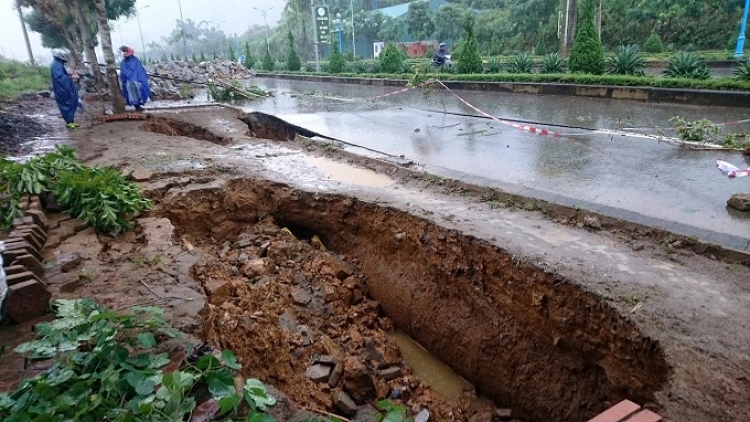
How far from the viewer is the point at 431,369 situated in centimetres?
491

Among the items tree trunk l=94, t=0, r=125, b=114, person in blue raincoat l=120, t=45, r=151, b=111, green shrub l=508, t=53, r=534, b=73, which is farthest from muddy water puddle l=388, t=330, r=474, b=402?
green shrub l=508, t=53, r=534, b=73

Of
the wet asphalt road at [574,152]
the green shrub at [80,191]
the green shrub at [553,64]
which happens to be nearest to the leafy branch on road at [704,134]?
the wet asphalt road at [574,152]

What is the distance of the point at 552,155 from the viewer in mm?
7320

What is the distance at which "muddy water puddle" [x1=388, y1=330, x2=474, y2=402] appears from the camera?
4.64 metres

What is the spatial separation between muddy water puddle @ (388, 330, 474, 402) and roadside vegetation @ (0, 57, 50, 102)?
18.2 m

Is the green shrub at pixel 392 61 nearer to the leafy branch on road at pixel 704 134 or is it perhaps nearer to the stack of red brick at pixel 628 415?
the leafy branch on road at pixel 704 134

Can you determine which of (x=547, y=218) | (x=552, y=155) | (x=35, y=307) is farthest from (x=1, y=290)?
(x=552, y=155)

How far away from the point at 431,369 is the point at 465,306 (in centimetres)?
87

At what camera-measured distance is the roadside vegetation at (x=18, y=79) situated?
1905 centimetres

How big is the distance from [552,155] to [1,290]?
6.99m

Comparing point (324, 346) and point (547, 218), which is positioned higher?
point (547, 218)

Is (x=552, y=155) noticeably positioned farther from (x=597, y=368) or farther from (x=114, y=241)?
(x=114, y=241)

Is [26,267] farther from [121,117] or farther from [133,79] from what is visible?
[133,79]

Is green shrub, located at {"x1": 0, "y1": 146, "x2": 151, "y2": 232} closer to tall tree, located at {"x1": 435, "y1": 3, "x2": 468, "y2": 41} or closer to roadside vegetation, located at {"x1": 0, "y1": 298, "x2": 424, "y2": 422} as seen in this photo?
roadside vegetation, located at {"x1": 0, "y1": 298, "x2": 424, "y2": 422}
